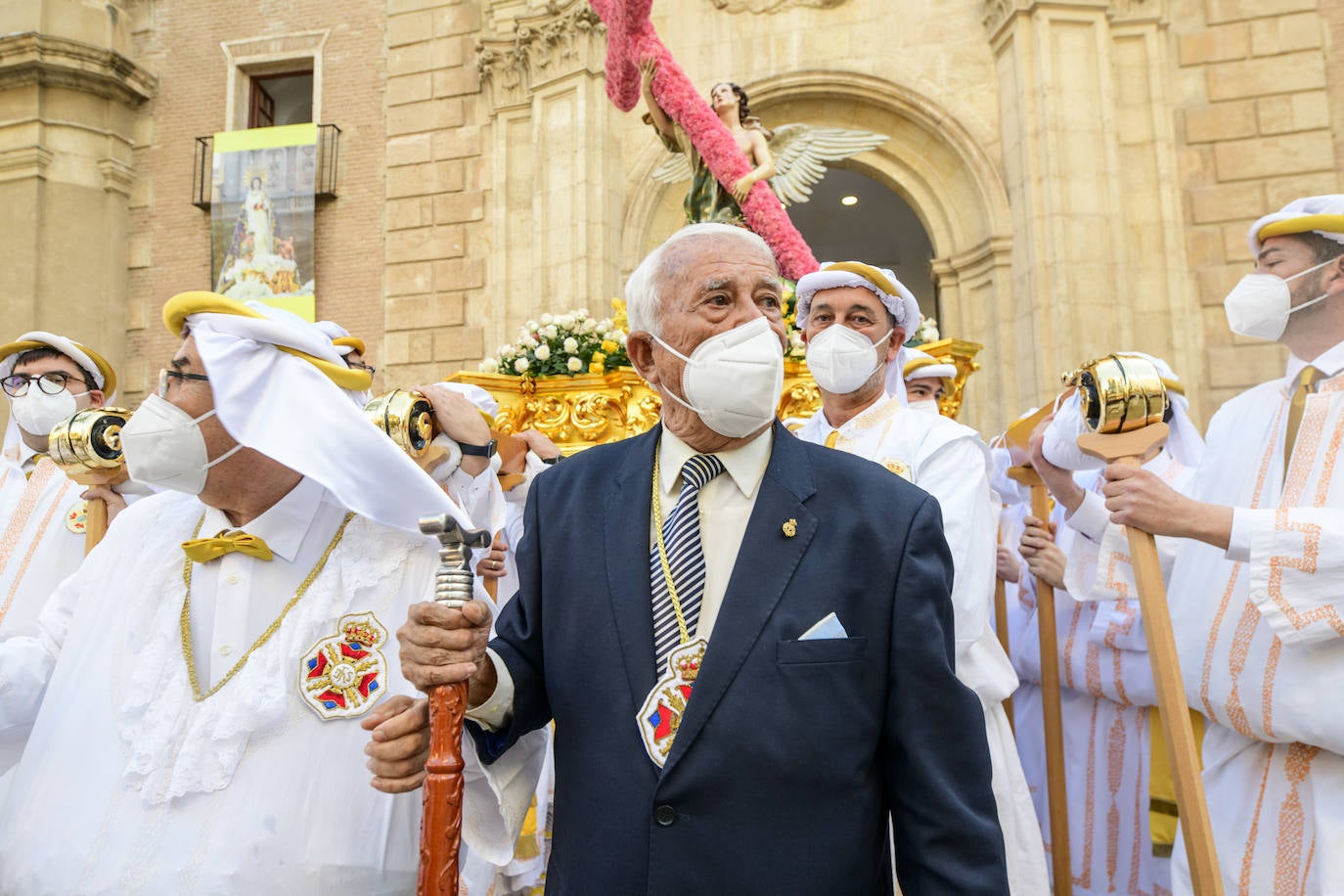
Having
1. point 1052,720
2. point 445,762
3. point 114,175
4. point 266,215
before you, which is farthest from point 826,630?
point 114,175

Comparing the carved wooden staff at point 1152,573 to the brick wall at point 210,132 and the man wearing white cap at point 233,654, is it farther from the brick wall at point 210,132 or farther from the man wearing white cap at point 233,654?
the brick wall at point 210,132

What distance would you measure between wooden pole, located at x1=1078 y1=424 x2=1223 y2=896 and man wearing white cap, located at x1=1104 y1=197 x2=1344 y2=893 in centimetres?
9

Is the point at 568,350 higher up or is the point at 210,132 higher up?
the point at 210,132

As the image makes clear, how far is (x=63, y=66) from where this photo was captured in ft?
44.2

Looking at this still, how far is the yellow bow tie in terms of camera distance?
2246mm

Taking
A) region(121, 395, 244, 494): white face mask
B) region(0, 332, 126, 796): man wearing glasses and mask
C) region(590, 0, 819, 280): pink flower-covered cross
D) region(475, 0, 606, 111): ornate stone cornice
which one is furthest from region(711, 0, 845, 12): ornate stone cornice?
region(121, 395, 244, 494): white face mask

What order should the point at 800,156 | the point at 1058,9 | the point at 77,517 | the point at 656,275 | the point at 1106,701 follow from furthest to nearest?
1. the point at 1058,9
2. the point at 800,156
3. the point at 1106,701
4. the point at 77,517
5. the point at 656,275

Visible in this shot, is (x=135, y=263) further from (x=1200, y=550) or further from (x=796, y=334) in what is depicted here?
(x=1200, y=550)

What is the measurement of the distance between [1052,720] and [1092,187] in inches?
304

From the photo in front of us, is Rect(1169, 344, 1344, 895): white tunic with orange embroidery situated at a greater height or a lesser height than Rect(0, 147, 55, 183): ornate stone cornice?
lesser

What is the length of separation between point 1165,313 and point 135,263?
45.2ft

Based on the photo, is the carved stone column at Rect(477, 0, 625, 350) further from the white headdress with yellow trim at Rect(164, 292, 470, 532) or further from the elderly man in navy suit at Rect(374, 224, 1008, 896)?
the elderly man in navy suit at Rect(374, 224, 1008, 896)

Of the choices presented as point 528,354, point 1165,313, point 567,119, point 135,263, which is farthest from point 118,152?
point 1165,313

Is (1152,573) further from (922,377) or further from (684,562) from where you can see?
(922,377)
